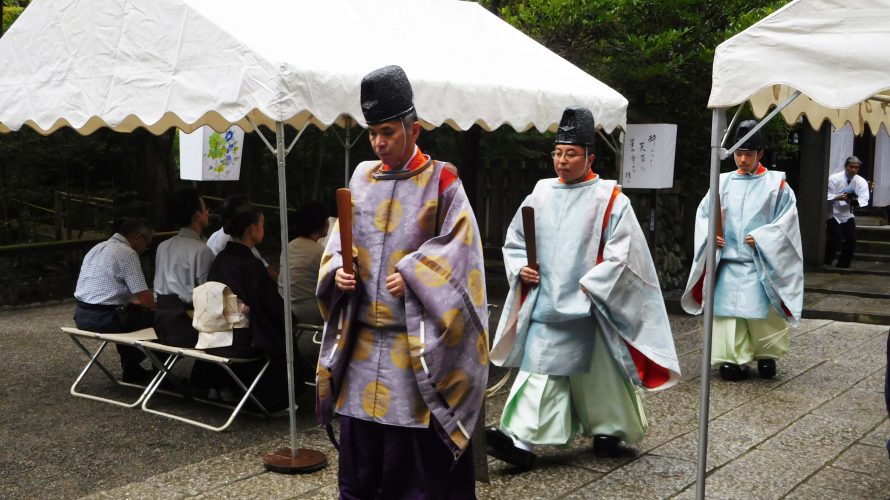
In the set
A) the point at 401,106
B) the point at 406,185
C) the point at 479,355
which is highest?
the point at 401,106

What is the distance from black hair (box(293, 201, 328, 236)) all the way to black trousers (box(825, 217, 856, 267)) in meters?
8.69

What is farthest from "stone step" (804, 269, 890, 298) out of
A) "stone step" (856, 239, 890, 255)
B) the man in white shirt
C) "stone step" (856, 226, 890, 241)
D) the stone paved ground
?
the stone paved ground

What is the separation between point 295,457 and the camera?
14.3 ft

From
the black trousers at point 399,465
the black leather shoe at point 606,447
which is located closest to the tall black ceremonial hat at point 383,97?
the black trousers at point 399,465

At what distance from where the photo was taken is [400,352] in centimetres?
302

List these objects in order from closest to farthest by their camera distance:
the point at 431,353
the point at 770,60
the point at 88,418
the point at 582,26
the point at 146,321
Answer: the point at 431,353 → the point at 770,60 → the point at 88,418 → the point at 146,321 → the point at 582,26

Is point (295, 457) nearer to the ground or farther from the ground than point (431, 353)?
nearer to the ground

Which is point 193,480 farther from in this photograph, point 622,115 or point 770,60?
point 622,115

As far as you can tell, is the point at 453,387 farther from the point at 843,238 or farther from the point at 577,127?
the point at 843,238

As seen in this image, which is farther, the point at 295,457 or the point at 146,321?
the point at 146,321

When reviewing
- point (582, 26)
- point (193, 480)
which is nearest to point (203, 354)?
point (193, 480)

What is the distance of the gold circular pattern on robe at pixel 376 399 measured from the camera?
3.01 m

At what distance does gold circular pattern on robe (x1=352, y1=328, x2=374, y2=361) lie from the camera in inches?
121

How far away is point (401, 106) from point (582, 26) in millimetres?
6532
